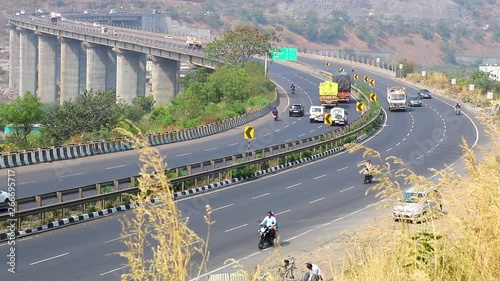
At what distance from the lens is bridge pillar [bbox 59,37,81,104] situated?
481 feet

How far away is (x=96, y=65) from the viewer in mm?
142625

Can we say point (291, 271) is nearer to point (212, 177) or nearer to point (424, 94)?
point (212, 177)

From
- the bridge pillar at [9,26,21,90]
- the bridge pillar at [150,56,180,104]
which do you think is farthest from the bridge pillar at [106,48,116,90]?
the bridge pillar at [9,26,21,90]

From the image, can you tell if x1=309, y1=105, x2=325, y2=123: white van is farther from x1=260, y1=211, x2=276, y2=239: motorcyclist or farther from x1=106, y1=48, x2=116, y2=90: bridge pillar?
x1=106, y1=48, x2=116, y2=90: bridge pillar

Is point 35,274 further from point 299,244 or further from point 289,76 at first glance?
point 289,76

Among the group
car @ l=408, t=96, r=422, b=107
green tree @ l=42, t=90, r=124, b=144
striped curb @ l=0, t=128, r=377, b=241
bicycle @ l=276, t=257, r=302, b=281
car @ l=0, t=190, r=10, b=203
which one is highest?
bicycle @ l=276, t=257, r=302, b=281

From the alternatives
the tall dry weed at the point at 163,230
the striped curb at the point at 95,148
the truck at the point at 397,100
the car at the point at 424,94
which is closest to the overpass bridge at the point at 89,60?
the car at the point at 424,94

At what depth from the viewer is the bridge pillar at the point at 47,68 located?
153 metres

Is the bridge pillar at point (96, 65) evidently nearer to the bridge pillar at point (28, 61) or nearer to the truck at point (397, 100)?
the bridge pillar at point (28, 61)

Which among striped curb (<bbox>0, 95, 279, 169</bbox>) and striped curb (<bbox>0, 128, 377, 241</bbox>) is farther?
striped curb (<bbox>0, 95, 279, 169</bbox>)

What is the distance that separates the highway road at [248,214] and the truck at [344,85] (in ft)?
78.6

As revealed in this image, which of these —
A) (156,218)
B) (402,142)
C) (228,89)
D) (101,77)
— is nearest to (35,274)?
(156,218)

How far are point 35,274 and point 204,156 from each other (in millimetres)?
29701

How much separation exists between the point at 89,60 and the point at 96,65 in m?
1.32
